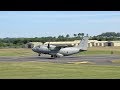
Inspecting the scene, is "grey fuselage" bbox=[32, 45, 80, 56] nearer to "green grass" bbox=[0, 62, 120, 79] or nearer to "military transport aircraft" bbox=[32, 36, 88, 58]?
"military transport aircraft" bbox=[32, 36, 88, 58]

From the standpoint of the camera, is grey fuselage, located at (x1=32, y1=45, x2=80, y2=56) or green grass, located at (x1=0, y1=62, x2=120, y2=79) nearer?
green grass, located at (x1=0, y1=62, x2=120, y2=79)

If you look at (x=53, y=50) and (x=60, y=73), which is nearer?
(x=60, y=73)

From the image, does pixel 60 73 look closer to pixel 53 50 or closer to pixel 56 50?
pixel 53 50

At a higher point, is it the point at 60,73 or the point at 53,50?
the point at 53,50

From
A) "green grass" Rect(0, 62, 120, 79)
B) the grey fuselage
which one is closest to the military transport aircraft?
the grey fuselage

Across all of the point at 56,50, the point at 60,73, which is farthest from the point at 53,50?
the point at 60,73

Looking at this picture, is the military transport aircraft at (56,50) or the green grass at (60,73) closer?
the green grass at (60,73)

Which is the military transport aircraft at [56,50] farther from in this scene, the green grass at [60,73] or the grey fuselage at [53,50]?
the green grass at [60,73]

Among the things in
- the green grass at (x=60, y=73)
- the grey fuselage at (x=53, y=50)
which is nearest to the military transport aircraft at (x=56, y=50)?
the grey fuselage at (x=53, y=50)

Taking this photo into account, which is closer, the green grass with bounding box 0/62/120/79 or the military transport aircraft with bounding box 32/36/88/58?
the green grass with bounding box 0/62/120/79
